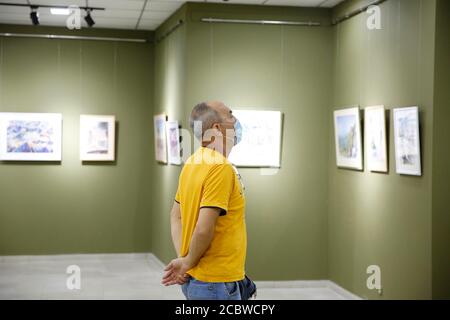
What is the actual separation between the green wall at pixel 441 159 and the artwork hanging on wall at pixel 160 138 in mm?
4542

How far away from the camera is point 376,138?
278 inches

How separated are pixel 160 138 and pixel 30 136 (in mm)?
1970

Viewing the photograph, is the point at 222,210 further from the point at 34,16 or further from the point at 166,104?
the point at 166,104

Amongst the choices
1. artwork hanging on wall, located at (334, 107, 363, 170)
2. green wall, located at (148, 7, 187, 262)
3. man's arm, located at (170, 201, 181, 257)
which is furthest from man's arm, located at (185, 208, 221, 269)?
green wall, located at (148, 7, 187, 262)

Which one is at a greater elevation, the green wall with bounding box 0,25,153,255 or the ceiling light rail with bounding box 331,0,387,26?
the ceiling light rail with bounding box 331,0,387,26

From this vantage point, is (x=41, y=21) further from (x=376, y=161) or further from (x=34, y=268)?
(x=376, y=161)

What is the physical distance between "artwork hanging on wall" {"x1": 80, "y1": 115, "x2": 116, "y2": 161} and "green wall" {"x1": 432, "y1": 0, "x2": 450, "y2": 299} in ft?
19.3

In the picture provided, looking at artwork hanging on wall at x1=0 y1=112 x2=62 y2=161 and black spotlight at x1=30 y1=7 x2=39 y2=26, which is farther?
artwork hanging on wall at x1=0 y1=112 x2=62 y2=161

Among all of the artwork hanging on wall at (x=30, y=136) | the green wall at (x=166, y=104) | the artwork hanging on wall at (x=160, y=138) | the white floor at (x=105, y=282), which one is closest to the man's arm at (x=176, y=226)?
the white floor at (x=105, y=282)

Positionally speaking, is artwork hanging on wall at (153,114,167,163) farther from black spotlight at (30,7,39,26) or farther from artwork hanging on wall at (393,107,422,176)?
artwork hanging on wall at (393,107,422,176)

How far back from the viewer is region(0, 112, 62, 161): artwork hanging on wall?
10344 mm

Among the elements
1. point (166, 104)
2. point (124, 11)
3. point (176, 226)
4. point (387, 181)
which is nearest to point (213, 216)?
point (176, 226)

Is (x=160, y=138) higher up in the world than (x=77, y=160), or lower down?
higher up

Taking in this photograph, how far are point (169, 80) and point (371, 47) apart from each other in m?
3.20
